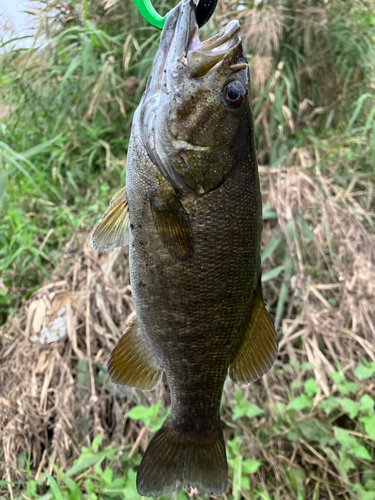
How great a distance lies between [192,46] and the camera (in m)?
0.78

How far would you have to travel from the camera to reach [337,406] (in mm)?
1684

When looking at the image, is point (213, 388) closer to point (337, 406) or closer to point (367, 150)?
point (337, 406)

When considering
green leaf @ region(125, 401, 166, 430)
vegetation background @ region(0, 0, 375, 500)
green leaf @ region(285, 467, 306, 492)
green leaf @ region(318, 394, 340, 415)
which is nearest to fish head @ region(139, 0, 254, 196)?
vegetation background @ region(0, 0, 375, 500)

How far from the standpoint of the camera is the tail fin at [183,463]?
38.8 inches

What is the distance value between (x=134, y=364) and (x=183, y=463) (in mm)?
336

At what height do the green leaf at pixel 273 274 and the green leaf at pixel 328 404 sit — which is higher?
the green leaf at pixel 273 274

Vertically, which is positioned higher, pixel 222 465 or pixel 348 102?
pixel 348 102

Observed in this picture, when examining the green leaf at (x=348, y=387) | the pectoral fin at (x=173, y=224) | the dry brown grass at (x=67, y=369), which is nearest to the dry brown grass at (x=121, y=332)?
the dry brown grass at (x=67, y=369)

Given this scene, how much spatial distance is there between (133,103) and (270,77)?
1118 millimetres

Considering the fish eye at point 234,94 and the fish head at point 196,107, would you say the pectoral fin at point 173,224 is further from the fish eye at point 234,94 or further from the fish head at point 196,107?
the fish eye at point 234,94

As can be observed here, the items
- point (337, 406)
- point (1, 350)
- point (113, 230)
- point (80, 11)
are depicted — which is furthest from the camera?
point (80, 11)

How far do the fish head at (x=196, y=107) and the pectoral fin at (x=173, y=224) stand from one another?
2.0 inches

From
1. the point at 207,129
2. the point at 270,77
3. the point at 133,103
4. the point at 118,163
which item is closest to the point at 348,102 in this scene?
the point at 270,77

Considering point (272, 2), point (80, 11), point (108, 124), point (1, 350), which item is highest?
point (80, 11)
